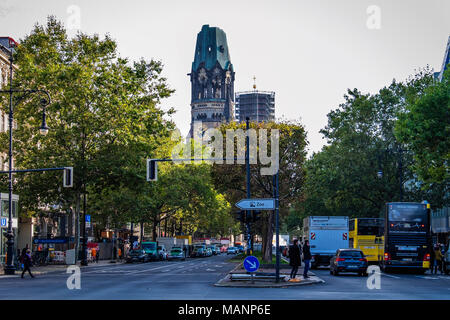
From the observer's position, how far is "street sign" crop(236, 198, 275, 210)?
27.2 meters

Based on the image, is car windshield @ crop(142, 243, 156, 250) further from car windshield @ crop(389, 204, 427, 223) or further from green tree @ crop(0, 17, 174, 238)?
car windshield @ crop(389, 204, 427, 223)

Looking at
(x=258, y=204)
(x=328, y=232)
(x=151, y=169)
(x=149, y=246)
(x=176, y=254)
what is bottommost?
(x=176, y=254)

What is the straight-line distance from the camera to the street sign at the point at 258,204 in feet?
89.2

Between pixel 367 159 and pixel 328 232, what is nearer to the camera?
pixel 328 232

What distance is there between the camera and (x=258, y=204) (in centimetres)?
2739

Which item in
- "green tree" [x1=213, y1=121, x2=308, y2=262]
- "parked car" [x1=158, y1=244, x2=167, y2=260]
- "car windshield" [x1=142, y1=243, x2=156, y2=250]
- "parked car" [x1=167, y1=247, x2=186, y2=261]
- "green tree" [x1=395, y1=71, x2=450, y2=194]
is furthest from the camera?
"parked car" [x1=167, y1=247, x2=186, y2=261]

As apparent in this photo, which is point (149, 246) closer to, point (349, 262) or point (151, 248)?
point (151, 248)

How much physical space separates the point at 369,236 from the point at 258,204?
24.1m

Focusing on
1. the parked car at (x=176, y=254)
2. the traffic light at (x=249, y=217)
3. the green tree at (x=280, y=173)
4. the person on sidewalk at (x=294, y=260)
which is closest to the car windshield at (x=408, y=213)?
the person on sidewalk at (x=294, y=260)

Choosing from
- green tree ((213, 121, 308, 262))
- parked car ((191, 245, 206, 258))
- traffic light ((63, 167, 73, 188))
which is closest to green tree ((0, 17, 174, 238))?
green tree ((213, 121, 308, 262))

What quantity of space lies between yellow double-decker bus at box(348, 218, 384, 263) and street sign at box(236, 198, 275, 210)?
23205 millimetres

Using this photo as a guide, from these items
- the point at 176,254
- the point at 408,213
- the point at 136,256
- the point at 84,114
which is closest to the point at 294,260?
the point at 408,213

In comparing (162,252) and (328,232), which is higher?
(328,232)
